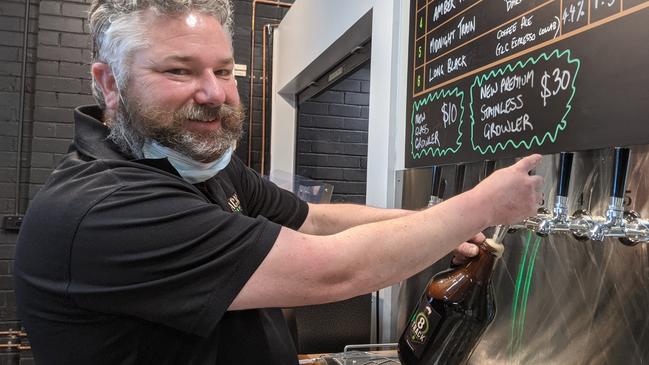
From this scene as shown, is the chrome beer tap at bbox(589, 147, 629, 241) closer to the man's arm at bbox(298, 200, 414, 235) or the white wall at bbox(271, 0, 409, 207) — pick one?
the man's arm at bbox(298, 200, 414, 235)

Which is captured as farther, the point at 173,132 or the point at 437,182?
the point at 437,182

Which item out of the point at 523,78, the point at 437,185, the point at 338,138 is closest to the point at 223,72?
the point at 523,78

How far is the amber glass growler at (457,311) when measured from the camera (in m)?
0.98

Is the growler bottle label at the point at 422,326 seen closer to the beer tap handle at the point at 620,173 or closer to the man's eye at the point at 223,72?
the beer tap handle at the point at 620,173

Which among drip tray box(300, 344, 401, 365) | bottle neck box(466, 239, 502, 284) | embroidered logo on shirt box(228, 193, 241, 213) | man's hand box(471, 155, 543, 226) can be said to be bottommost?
drip tray box(300, 344, 401, 365)

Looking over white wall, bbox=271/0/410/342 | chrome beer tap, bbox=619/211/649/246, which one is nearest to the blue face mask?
chrome beer tap, bbox=619/211/649/246

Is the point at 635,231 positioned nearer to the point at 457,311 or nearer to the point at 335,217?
the point at 457,311

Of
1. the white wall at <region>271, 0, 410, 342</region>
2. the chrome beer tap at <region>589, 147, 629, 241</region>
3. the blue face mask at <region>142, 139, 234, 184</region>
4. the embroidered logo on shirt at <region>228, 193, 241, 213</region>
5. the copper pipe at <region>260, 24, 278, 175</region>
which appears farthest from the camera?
the copper pipe at <region>260, 24, 278, 175</region>

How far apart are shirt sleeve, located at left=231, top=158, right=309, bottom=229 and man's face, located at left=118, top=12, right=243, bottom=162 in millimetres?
419

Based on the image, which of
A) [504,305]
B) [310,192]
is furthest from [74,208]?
[310,192]

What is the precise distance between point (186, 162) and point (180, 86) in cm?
14

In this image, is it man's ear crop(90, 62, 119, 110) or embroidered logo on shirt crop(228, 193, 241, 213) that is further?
embroidered logo on shirt crop(228, 193, 241, 213)

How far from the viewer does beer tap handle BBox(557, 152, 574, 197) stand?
3.21 ft

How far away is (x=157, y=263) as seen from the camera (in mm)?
754
